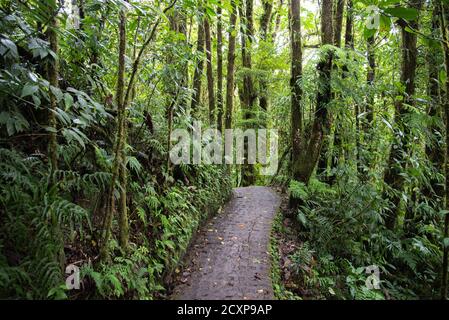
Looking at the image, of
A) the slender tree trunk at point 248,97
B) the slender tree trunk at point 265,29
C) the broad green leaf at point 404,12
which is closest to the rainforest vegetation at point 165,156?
the broad green leaf at point 404,12

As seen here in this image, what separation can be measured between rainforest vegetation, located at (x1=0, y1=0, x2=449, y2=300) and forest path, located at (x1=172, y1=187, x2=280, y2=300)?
0.99ft

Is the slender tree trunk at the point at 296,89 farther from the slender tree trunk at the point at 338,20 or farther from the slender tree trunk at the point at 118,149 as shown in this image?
the slender tree trunk at the point at 118,149

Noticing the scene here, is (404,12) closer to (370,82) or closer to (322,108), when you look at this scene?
(322,108)

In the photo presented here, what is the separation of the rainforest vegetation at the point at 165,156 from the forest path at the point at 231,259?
0.99ft

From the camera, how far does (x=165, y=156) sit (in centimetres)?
573

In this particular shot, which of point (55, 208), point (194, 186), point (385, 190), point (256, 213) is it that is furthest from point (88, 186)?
point (385, 190)

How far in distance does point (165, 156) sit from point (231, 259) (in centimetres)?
226

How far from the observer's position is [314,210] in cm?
674

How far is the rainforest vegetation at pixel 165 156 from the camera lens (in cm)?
275
